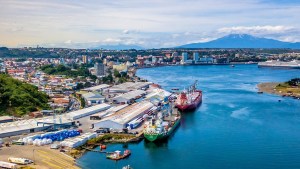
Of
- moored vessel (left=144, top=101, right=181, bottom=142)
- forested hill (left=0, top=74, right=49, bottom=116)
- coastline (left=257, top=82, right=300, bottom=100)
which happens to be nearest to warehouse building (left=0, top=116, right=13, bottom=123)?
forested hill (left=0, top=74, right=49, bottom=116)

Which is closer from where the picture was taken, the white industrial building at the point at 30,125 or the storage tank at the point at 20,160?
the storage tank at the point at 20,160

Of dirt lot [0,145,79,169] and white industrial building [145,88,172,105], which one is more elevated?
white industrial building [145,88,172,105]

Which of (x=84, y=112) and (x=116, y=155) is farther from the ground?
(x=84, y=112)

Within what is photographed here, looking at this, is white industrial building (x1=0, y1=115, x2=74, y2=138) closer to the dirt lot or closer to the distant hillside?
the dirt lot

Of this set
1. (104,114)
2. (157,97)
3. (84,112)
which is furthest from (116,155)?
(157,97)

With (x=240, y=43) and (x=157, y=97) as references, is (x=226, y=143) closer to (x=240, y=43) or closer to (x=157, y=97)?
(x=157, y=97)

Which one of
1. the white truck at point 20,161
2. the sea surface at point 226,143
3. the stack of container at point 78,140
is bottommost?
the sea surface at point 226,143

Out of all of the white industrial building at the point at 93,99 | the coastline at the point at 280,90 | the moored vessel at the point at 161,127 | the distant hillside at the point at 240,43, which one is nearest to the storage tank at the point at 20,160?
the moored vessel at the point at 161,127

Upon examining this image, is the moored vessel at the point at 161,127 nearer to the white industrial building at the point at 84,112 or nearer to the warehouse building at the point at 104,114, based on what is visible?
the warehouse building at the point at 104,114
